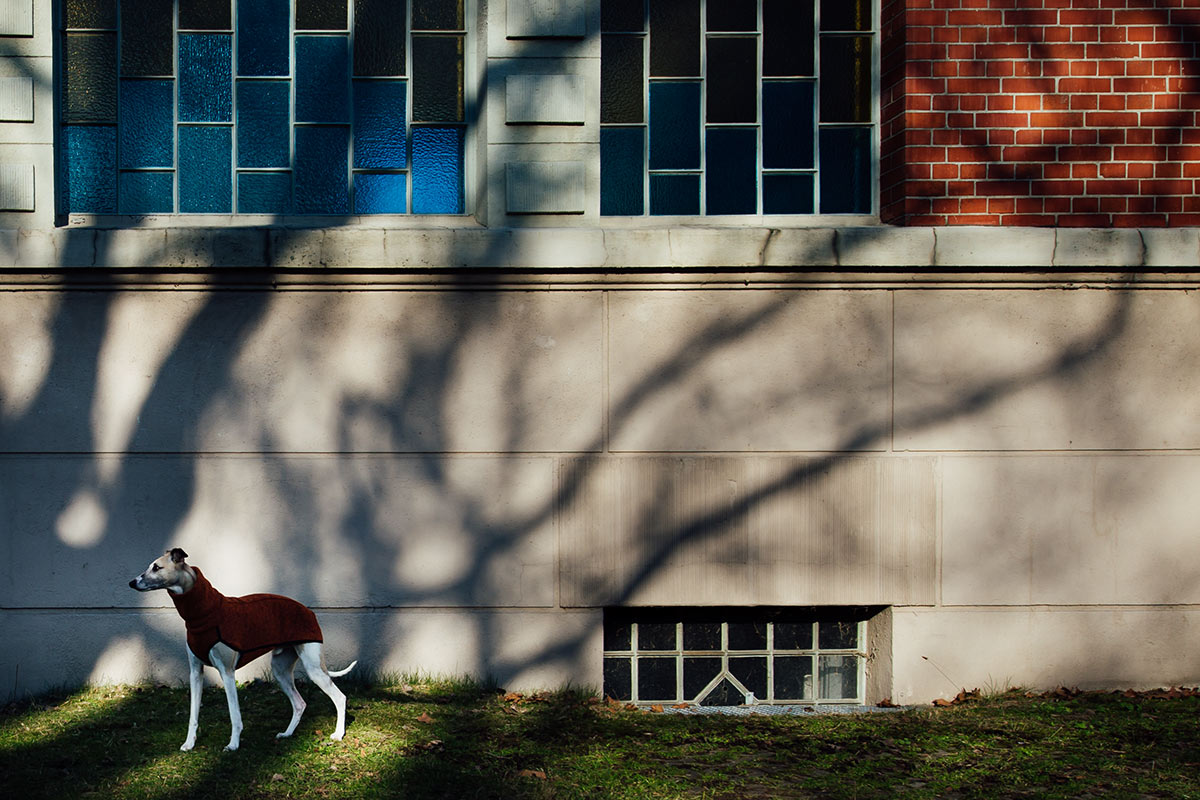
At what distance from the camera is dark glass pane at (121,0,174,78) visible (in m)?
6.15

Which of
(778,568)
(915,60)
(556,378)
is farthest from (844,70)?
(778,568)

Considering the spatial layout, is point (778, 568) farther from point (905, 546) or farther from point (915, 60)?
point (915, 60)

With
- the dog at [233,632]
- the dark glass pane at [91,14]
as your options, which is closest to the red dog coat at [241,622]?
the dog at [233,632]

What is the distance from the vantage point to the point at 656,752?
4.82m

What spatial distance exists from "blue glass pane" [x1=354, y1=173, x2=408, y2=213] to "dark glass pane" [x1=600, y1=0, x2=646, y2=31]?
166 cm

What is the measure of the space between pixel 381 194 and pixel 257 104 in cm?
97

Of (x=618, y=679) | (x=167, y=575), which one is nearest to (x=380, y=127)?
(x=167, y=575)

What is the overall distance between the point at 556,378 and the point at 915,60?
296 centimetres

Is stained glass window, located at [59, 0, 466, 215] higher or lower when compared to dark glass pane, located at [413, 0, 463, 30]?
lower

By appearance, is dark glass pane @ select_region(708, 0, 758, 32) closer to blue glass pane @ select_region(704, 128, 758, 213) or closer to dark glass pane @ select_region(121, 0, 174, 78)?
blue glass pane @ select_region(704, 128, 758, 213)

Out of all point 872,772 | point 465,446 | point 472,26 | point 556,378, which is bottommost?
point 872,772

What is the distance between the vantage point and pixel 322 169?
623cm

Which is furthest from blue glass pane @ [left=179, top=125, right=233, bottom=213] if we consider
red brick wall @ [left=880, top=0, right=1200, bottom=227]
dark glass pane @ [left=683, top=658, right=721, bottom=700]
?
red brick wall @ [left=880, top=0, right=1200, bottom=227]

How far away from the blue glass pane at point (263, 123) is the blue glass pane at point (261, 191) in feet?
0.25
